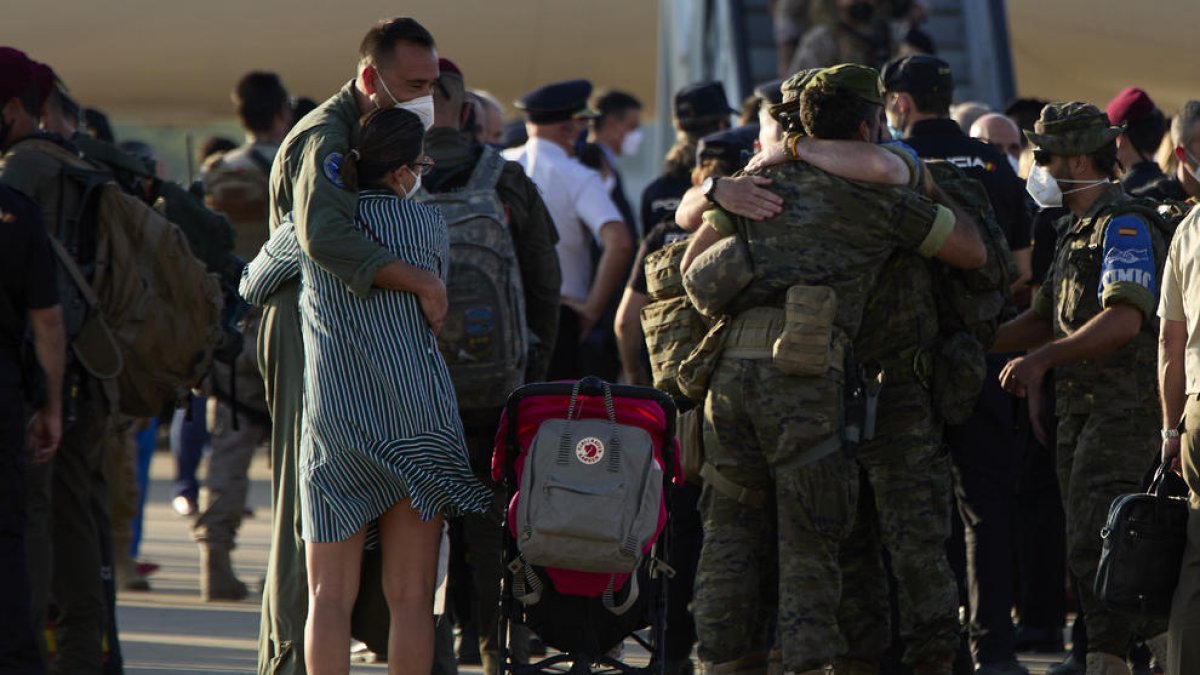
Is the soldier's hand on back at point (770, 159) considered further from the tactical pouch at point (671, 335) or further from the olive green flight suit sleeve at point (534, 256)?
the olive green flight suit sleeve at point (534, 256)

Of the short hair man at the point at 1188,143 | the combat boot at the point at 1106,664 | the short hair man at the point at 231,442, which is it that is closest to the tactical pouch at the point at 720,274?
the short hair man at the point at 1188,143

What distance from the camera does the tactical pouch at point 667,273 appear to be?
5398mm

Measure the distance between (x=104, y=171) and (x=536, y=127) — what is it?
95.2 inches

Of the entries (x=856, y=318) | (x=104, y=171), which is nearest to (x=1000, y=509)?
(x=856, y=318)

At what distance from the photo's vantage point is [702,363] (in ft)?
16.7

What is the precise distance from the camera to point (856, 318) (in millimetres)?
5023

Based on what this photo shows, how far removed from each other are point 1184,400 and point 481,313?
79.9 inches

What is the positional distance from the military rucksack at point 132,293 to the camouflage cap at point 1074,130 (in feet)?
8.66

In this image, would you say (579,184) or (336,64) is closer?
(579,184)

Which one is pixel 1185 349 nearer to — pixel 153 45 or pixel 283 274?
pixel 283 274

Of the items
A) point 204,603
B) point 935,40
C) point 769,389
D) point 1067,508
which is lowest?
point 204,603

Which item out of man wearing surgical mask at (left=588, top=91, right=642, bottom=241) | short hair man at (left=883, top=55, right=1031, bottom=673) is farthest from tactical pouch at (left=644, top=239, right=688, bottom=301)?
man wearing surgical mask at (left=588, top=91, right=642, bottom=241)

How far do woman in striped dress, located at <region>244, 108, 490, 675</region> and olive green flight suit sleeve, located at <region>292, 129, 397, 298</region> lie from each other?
0.26 ft

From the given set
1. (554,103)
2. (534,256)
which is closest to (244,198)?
(554,103)
